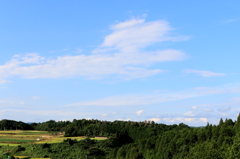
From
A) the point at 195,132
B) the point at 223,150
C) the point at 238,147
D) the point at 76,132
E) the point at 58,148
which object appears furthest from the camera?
the point at 76,132

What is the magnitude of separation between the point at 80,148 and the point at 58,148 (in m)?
9.43

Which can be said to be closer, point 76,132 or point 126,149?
point 126,149

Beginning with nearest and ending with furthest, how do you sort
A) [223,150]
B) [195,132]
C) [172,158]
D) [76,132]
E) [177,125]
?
[223,150]
[172,158]
[195,132]
[76,132]
[177,125]

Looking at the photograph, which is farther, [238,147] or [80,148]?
[80,148]

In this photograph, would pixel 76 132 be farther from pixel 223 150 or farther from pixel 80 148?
pixel 223 150

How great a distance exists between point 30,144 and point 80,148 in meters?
22.3

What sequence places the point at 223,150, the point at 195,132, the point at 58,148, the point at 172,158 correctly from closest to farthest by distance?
the point at 223,150
the point at 172,158
the point at 195,132
the point at 58,148

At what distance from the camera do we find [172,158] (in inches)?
3799

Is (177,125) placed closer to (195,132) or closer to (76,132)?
(76,132)

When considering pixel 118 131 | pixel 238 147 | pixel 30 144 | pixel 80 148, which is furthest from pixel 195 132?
pixel 118 131

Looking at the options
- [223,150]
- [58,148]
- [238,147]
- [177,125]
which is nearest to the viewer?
[238,147]

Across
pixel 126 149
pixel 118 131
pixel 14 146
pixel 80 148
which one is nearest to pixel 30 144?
pixel 14 146

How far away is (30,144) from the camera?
130500 mm

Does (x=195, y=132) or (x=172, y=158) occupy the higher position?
(x=195, y=132)
